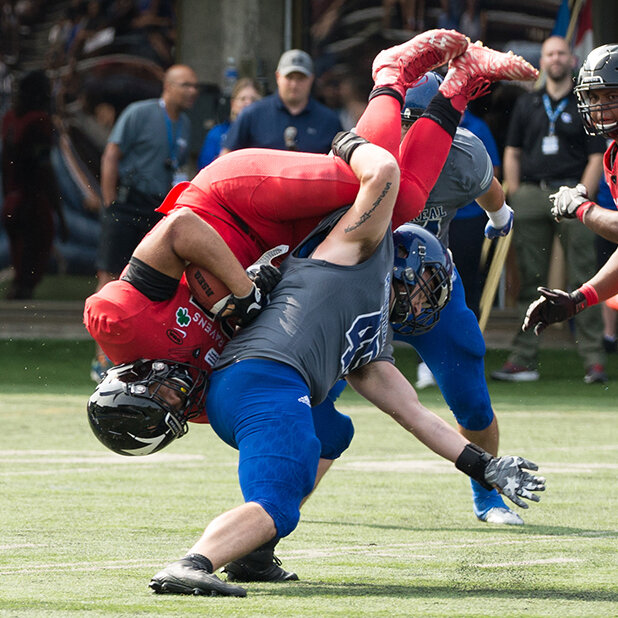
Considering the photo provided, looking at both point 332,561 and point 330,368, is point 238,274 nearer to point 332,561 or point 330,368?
point 330,368

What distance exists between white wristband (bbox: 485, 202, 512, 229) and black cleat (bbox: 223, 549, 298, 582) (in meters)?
2.50

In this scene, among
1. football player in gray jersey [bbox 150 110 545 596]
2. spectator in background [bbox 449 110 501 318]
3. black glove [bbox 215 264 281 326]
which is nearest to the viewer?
football player in gray jersey [bbox 150 110 545 596]

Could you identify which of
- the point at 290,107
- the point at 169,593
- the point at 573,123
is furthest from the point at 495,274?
the point at 169,593

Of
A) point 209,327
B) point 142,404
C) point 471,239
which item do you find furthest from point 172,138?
point 142,404

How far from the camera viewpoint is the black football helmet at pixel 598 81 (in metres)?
6.61

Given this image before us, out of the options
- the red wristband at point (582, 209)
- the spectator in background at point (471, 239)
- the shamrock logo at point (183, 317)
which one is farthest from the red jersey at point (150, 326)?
the spectator in background at point (471, 239)

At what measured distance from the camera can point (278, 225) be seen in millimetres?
5832

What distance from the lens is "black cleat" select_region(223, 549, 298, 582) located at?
5344 millimetres

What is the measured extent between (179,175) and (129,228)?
55 cm

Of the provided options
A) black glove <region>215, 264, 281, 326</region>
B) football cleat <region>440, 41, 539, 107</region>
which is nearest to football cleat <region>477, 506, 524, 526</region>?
football cleat <region>440, 41, 539, 107</region>

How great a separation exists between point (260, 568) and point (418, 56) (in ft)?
7.63

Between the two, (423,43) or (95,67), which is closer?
(423,43)

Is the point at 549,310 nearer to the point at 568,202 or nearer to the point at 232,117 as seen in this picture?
the point at 568,202

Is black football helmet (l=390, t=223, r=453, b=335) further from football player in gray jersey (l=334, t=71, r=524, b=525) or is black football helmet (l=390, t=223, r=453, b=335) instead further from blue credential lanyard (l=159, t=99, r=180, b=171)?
blue credential lanyard (l=159, t=99, r=180, b=171)
